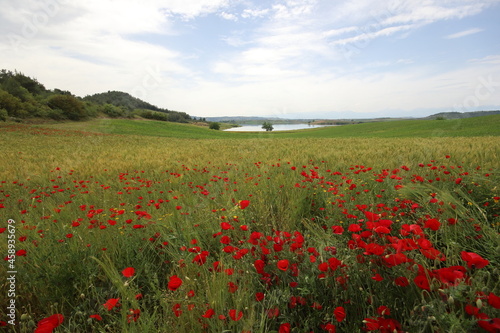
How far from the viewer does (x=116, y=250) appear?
2.43 m

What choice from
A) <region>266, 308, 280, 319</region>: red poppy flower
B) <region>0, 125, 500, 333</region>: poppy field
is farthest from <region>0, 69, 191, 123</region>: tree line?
<region>266, 308, 280, 319</region>: red poppy flower

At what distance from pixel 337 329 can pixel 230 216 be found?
154 centimetres

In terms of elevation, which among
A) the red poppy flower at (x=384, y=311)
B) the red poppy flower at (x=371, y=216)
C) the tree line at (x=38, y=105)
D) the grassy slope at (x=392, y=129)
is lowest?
the red poppy flower at (x=384, y=311)

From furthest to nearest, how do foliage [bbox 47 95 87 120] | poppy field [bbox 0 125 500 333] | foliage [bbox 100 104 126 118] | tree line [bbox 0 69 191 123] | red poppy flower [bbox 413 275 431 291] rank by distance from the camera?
1. foliage [bbox 100 104 126 118]
2. foliage [bbox 47 95 87 120]
3. tree line [bbox 0 69 191 123]
4. poppy field [bbox 0 125 500 333]
5. red poppy flower [bbox 413 275 431 291]

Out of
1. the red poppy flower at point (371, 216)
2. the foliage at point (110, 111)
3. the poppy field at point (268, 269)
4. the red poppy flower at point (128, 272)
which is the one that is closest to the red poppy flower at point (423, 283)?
the poppy field at point (268, 269)

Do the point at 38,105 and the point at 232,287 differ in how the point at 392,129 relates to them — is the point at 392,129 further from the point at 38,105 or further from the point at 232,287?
the point at 38,105

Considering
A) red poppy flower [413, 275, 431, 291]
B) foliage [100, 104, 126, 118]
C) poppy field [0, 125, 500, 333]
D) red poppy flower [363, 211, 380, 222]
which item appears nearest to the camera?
red poppy flower [413, 275, 431, 291]

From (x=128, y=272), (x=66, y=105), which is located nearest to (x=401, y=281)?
(x=128, y=272)

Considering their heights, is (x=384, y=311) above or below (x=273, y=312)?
above

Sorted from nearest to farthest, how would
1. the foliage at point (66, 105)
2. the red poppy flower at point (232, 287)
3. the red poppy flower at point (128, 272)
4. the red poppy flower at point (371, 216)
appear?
the red poppy flower at point (128, 272), the red poppy flower at point (232, 287), the red poppy flower at point (371, 216), the foliage at point (66, 105)

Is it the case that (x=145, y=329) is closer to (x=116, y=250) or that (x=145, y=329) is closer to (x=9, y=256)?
(x=116, y=250)

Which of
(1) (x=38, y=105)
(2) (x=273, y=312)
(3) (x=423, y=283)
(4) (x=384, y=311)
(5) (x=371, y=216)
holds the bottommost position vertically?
(2) (x=273, y=312)

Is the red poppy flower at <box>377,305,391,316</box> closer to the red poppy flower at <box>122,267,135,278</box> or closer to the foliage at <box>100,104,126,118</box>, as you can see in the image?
the red poppy flower at <box>122,267,135,278</box>

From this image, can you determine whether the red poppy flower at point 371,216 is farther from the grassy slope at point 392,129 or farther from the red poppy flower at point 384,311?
the grassy slope at point 392,129
